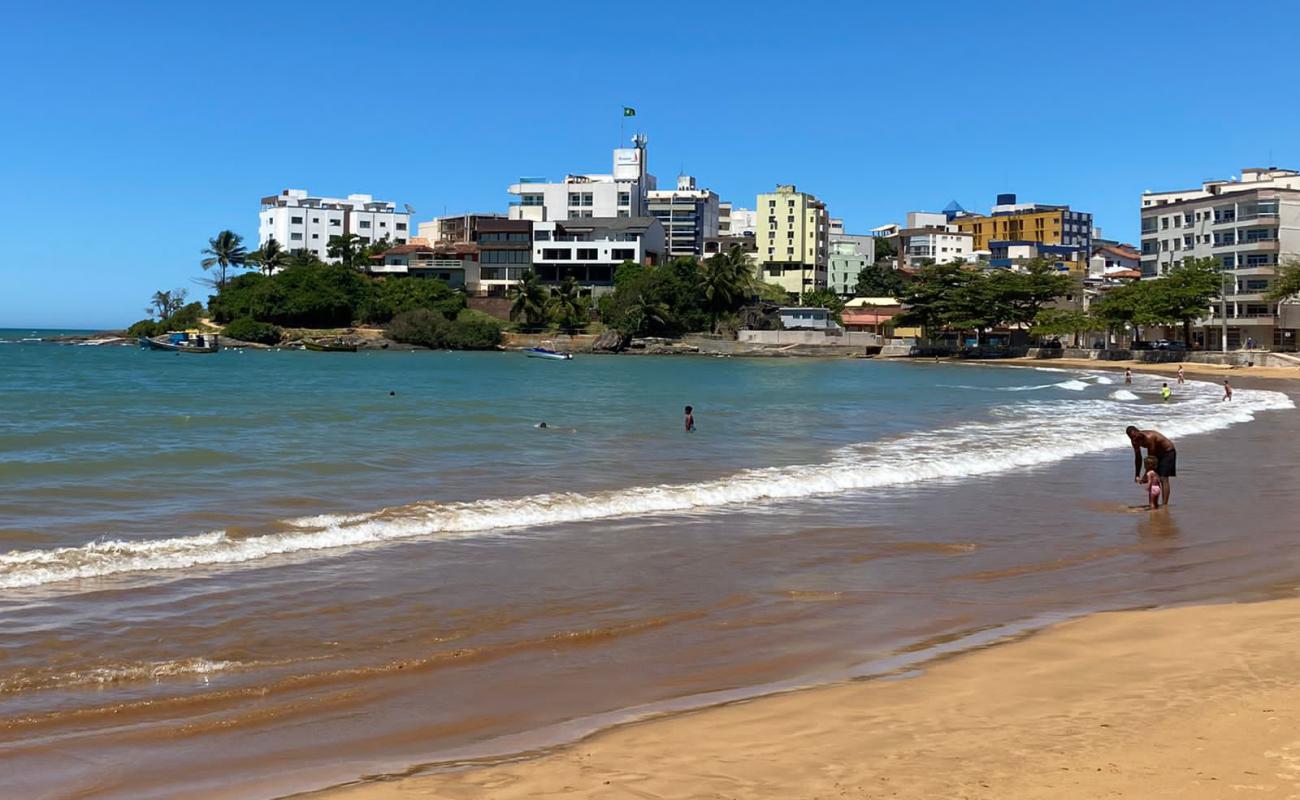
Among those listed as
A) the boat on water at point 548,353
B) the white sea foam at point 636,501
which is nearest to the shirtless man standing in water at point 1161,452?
the white sea foam at point 636,501

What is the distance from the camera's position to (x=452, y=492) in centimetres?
1733

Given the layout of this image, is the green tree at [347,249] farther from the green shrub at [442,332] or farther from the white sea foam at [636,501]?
the white sea foam at [636,501]

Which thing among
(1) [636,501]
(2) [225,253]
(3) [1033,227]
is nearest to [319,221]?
(2) [225,253]

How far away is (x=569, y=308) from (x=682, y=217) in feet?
100

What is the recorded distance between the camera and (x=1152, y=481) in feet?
51.7

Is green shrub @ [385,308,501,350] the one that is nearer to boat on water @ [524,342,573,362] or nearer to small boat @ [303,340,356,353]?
boat on water @ [524,342,573,362]

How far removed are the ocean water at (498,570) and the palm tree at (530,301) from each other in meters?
84.6

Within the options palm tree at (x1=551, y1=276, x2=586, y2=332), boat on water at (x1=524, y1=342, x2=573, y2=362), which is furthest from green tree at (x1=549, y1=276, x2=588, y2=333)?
boat on water at (x1=524, y1=342, x2=573, y2=362)

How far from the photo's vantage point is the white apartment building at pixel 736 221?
165 meters

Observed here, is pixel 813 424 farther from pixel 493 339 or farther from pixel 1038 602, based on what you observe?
pixel 493 339

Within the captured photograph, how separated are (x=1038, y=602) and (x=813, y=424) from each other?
890 inches

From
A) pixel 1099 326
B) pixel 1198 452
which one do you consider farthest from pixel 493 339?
pixel 1198 452

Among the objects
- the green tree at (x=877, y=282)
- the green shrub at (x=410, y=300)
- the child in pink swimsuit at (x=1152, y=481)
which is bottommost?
the child in pink swimsuit at (x=1152, y=481)

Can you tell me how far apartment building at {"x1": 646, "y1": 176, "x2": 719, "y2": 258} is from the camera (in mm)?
138250
